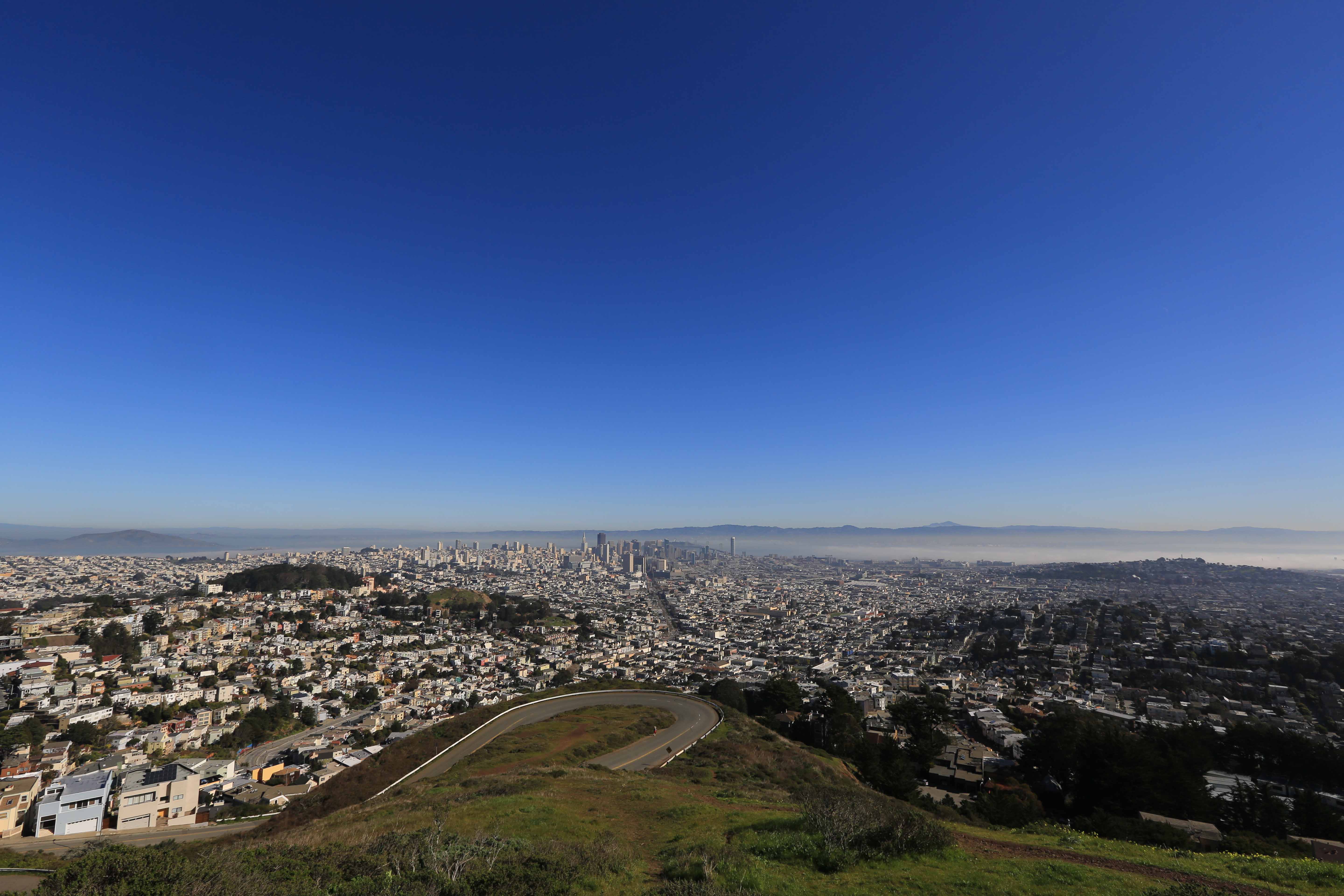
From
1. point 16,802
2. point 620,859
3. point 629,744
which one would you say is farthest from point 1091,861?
point 16,802

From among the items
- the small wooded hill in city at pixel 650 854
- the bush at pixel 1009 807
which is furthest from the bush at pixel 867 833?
the bush at pixel 1009 807

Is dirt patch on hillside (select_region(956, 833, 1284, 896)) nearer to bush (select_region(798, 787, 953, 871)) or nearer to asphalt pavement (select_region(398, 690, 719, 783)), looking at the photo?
bush (select_region(798, 787, 953, 871))

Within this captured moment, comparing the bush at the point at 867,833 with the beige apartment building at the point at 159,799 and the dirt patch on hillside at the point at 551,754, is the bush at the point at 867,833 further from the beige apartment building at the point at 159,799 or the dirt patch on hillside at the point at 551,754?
the beige apartment building at the point at 159,799

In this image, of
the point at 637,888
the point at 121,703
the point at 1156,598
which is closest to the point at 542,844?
the point at 637,888

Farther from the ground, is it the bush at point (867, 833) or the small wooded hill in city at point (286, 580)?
the bush at point (867, 833)

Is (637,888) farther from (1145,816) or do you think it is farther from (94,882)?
(1145,816)

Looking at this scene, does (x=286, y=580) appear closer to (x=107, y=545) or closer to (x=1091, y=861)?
(x=1091, y=861)
